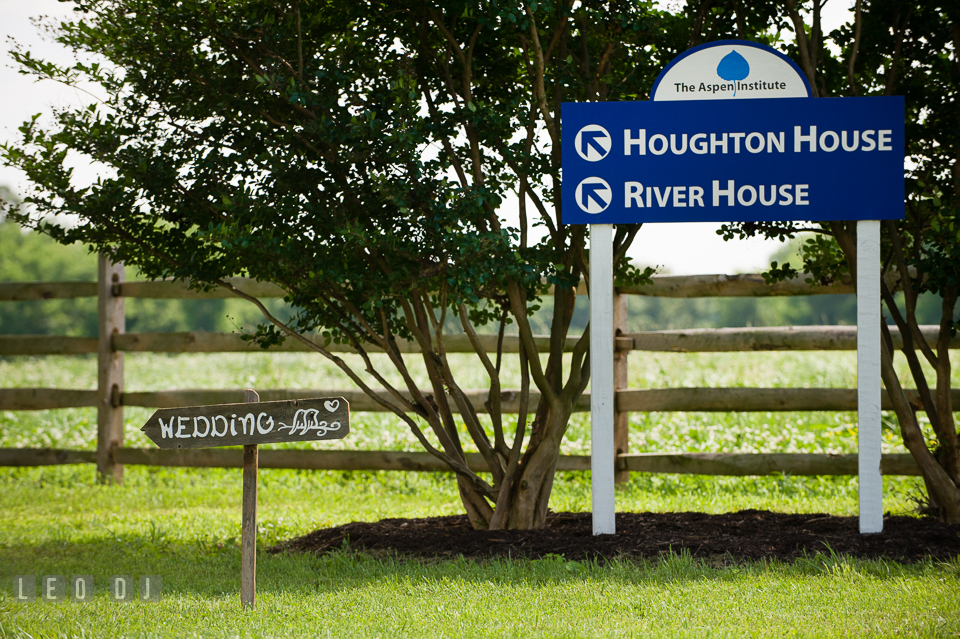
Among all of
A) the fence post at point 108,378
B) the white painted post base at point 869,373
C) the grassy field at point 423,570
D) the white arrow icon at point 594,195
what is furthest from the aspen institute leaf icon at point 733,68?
the fence post at point 108,378

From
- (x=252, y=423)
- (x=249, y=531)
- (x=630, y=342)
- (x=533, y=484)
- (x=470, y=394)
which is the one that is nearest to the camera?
(x=252, y=423)

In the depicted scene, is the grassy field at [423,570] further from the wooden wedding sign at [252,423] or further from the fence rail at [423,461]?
the wooden wedding sign at [252,423]

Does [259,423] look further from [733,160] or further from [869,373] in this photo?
[869,373]

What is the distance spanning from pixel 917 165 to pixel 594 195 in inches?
85.1

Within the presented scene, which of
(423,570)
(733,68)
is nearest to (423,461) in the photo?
(423,570)

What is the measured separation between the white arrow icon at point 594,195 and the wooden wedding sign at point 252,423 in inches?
72.3

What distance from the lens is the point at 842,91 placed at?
16.9ft

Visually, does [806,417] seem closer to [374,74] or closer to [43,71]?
[374,74]

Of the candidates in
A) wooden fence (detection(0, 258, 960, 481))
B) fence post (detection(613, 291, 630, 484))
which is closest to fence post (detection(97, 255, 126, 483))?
wooden fence (detection(0, 258, 960, 481))

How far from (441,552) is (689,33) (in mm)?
3506

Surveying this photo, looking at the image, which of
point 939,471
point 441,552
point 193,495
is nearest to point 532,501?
point 441,552

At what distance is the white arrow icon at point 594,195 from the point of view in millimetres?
4383

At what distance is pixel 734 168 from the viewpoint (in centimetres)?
435

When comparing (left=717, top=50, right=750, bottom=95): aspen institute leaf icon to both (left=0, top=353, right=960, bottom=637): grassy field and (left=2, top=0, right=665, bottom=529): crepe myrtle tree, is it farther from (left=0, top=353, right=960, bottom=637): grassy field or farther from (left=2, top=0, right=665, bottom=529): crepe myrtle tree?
(left=0, top=353, right=960, bottom=637): grassy field
